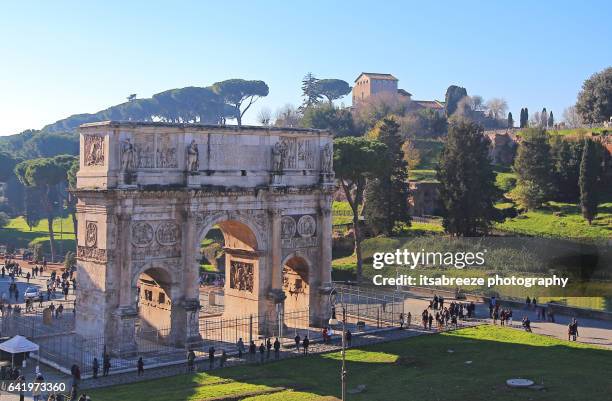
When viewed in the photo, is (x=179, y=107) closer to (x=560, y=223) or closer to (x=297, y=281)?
(x=560, y=223)

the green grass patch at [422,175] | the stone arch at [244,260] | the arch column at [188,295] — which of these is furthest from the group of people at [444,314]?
the green grass patch at [422,175]

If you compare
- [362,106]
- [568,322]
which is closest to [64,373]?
[568,322]

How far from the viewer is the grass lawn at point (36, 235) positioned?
70875mm

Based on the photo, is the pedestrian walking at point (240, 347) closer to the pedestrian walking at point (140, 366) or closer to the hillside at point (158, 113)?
the pedestrian walking at point (140, 366)

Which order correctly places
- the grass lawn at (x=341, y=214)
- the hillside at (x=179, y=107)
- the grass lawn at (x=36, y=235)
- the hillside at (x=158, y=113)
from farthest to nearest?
1. the hillside at (x=179, y=107)
2. the hillside at (x=158, y=113)
3. the grass lawn at (x=36, y=235)
4. the grass lawn at (x=341, y=214)

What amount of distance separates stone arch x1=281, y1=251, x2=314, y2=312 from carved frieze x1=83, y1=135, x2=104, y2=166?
1022 centimetres

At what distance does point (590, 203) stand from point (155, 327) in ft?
136

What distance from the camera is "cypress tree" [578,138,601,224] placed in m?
60.5

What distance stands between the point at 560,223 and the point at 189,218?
130 feet

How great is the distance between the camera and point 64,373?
90.2ft

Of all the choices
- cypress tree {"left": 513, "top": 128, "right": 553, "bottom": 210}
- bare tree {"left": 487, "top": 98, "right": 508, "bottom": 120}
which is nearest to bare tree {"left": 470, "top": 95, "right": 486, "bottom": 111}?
bare tree {"left": 487, "top": 98, "right": 508, "bottom": 120}

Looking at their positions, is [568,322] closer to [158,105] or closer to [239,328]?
[239,328]

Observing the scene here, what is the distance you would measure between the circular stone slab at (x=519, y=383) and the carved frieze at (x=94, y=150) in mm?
17574

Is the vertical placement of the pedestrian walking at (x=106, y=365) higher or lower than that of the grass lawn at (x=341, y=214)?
lower
